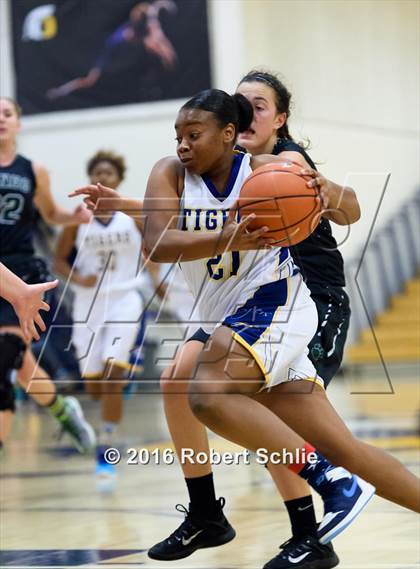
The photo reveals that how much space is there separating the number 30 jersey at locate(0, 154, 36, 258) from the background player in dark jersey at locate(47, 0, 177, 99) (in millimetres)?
6689

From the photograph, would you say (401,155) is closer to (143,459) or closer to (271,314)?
(143,459)

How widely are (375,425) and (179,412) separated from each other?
5691mm

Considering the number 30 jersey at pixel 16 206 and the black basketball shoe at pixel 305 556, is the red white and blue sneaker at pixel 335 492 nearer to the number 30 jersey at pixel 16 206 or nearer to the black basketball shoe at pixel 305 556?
the black basketball shoe at pixel 305 556

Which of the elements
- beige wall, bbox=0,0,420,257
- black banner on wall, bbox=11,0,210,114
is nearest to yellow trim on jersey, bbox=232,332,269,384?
beige wall, bbox=0,0,420,257

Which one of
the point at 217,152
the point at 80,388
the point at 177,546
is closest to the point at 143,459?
the point at 177,546

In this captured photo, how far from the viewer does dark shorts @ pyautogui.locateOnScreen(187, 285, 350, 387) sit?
4.54 metres

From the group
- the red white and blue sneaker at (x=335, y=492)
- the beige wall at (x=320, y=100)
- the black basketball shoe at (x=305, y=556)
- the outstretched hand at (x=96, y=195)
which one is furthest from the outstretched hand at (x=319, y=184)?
the beige wall at (x=320, y=100)

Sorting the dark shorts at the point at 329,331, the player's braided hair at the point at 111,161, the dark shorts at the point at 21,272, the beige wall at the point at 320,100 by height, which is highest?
the dark shorts at the point at 329,331

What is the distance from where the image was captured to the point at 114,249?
9062 millimetres

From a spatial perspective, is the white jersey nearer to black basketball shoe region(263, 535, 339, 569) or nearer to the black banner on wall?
black basketball shoe region(263, 535, 339, 569)

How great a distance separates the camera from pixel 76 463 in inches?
329

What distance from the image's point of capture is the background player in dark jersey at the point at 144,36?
13867mm

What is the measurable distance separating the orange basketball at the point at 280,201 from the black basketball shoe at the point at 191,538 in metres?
1.15

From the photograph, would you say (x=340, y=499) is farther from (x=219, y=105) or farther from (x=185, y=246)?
(x=219, y=105)
